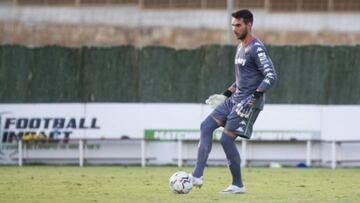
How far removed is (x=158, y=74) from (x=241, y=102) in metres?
11.3

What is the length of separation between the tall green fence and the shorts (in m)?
10.4

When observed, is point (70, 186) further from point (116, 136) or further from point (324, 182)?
point (116, 136)

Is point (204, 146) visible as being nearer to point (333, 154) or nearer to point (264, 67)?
point (264, 67)

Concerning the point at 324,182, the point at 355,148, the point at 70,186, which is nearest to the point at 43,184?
the point at 70,186

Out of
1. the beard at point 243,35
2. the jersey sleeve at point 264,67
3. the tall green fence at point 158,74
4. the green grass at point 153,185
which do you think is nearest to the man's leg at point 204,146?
the green grass at point 153,185

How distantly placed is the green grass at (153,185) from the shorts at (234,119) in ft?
3.03

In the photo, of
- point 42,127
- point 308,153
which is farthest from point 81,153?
point 308,153

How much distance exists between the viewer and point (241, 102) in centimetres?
1566

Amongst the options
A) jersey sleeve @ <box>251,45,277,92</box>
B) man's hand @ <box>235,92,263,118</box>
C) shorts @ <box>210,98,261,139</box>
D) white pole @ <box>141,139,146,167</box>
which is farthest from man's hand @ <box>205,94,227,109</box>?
white pole @ <box>141,139,146,167</box>

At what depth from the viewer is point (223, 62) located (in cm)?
2672

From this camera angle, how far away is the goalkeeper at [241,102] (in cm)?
1560

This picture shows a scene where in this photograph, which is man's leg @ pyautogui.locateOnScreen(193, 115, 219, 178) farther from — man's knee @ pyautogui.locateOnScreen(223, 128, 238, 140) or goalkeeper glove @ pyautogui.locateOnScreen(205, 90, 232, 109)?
goalkeeper glove @ pyautogui.locateOnScreen(205, 90, 232, 109)

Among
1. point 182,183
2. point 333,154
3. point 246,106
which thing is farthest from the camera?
point 333,154

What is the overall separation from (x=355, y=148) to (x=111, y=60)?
624 centimetres
